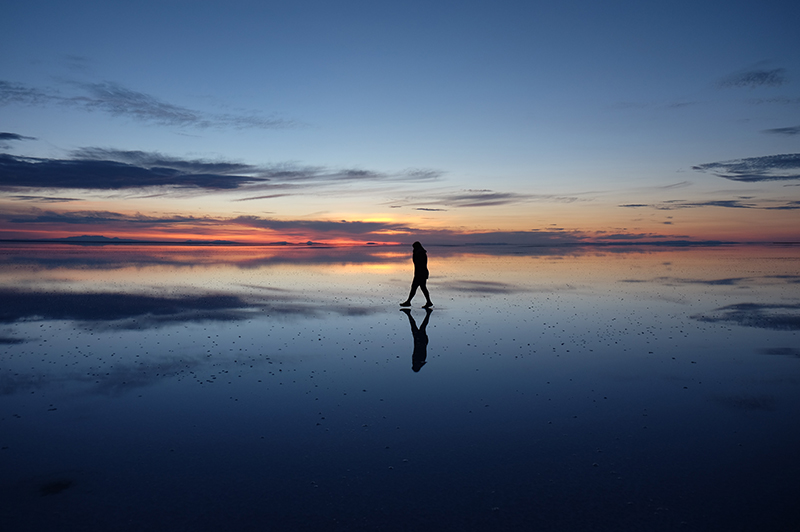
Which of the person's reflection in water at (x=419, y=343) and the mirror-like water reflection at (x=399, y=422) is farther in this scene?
the person's reflection in water at (x=419, y=343)

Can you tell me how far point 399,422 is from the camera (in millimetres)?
7371

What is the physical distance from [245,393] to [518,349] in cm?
643

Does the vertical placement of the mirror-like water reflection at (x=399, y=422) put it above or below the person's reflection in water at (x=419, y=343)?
below

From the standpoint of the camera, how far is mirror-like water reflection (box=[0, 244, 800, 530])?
5.10 metres

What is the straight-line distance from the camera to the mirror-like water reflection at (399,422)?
510 centimetres

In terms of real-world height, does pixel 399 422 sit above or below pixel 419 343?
below

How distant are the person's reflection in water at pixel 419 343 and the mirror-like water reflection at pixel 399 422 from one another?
11 centimetres

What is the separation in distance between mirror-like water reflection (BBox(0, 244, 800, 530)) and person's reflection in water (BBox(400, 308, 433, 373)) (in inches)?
4.5

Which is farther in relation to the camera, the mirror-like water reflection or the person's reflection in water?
the person's reflection in water

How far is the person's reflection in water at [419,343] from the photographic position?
1062 centimetres

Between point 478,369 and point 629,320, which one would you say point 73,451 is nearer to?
point 478,369

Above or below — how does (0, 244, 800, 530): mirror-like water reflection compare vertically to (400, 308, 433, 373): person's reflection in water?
below

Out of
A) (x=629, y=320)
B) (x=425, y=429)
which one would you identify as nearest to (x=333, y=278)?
(x=629, y=320)

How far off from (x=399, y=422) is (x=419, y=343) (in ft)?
17.3
